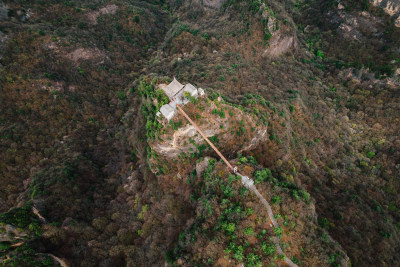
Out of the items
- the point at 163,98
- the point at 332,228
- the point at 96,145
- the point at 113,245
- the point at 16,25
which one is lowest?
the point at 96,145

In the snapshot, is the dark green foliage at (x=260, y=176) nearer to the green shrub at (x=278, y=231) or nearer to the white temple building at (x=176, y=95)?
the green shrub at (x=278, y=231)

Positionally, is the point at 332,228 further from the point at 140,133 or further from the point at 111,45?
the point at 111,45

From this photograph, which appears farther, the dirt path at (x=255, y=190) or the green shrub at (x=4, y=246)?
the green shrub at (x=4, y=246)

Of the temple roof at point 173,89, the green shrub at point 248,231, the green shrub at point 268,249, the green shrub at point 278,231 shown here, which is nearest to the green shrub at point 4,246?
the temple roof at point 173,89

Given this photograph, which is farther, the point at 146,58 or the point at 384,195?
the point at 146,58

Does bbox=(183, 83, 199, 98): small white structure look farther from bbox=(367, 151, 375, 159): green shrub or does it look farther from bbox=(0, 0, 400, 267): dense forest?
bbox=(367, 151, 375, 159): green shrub

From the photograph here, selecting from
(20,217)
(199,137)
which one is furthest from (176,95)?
(20,217)

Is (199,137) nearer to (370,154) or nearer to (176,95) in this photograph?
(176,95)

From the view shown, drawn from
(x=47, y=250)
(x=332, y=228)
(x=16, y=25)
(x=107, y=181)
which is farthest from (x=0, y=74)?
(x=332, y=228)
